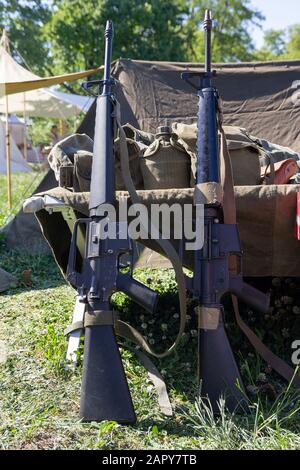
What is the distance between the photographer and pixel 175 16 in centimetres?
2014

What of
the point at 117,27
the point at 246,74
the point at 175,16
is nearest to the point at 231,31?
the point at 175,16

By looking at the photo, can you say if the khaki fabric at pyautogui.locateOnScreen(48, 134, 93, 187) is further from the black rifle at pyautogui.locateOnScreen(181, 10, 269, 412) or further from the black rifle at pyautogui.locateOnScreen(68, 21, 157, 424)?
the black rifle at pyautogui.locateOnScreen(181, 10, 269, 412)

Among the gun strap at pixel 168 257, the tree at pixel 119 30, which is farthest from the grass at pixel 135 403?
the tree at pixel 119 30

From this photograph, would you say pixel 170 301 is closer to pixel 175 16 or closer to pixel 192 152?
pixel 192 152

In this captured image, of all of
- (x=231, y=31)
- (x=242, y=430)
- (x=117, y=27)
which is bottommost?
(x=242, y=430)

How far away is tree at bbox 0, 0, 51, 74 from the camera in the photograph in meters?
23.7

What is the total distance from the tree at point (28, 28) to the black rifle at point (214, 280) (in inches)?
874

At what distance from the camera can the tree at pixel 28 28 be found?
23.7 m

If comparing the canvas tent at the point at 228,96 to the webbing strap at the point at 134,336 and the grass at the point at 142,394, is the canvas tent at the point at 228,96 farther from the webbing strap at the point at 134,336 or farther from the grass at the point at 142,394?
the webbing strap at the point at 134,336

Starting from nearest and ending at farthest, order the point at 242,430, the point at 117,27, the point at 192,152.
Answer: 1. the point at 242,430
2. the point at 192,152
3. the point at 117,27

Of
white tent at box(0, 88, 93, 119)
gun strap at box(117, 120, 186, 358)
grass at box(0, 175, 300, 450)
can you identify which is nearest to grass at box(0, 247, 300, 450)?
grass at box(0, 175, 300, 450)

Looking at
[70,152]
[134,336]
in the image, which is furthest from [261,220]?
[70,152]

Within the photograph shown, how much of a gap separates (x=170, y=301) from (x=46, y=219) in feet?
3.69

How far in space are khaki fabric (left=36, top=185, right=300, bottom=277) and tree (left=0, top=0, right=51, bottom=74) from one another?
2219cm
